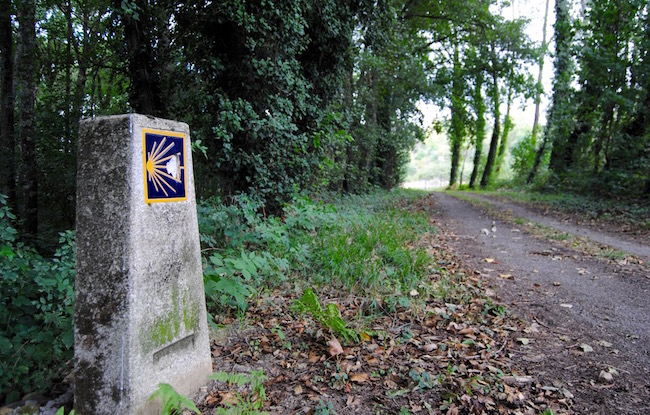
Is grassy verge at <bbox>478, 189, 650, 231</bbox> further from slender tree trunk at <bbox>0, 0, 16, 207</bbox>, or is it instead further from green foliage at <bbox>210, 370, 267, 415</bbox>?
slender tree trunk at <bbox>0, 0, 16, 207</bbox>

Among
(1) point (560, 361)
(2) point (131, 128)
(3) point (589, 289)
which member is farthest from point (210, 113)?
(3) point (589, 289)

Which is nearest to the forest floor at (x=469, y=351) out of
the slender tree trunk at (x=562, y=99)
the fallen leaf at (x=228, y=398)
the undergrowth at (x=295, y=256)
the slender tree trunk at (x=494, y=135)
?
the fallen leaf at (x=228, y=398)

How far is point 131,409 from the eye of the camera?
1.97m

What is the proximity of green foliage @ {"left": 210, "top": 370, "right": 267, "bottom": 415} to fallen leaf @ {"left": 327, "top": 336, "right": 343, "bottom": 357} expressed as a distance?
0.60m

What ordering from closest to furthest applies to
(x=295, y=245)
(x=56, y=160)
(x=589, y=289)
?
(x=589, y=289)
(x=295, y=245)
(x=56, y=160)

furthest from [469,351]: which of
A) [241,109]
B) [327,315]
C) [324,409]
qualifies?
[241,109]

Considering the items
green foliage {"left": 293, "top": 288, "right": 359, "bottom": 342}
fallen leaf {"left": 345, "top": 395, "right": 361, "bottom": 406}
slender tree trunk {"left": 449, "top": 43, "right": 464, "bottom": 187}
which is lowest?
fallen leaf {"left": 345, "top": 395, "right": 361, "bottom": 406}

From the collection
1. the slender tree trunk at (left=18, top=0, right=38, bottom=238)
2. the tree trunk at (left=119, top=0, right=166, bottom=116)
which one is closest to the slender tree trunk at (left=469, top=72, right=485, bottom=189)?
the tree trunk at (left=119, top=0, right=166, bottom=116)

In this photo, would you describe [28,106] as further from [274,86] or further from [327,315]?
[327,315]

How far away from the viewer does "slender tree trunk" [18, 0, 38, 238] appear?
25.7 ft

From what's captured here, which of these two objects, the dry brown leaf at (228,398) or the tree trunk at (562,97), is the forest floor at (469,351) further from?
the tree trunk at (562,97)

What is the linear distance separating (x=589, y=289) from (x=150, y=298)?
503cm

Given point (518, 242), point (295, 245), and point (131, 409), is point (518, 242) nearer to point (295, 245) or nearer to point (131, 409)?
point (295, 245)

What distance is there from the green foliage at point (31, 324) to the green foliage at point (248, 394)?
106cm
